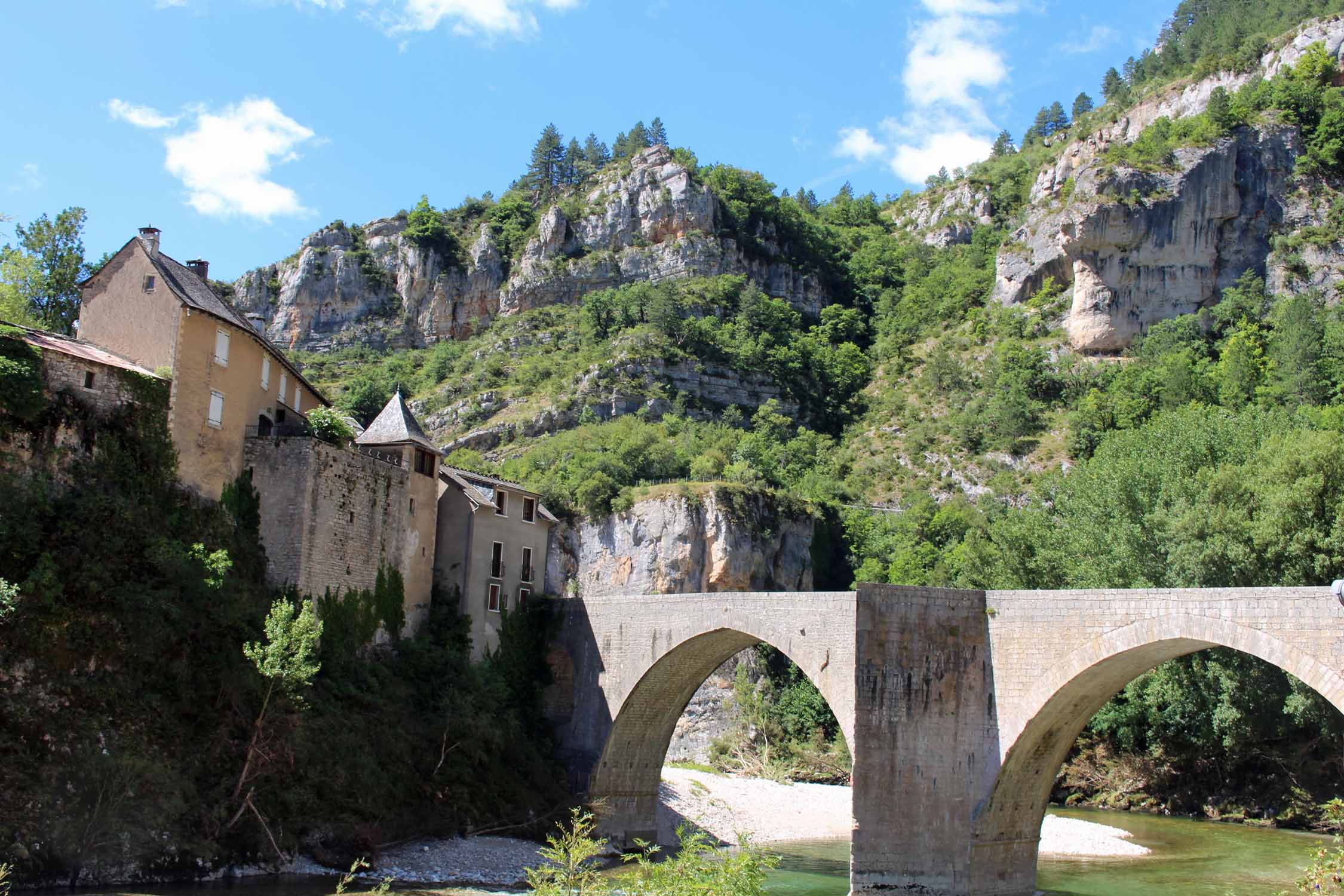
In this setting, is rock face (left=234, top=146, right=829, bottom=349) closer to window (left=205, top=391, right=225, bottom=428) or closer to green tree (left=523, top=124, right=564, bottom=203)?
green tree (left=523, top=124, right=564, bottom=203)

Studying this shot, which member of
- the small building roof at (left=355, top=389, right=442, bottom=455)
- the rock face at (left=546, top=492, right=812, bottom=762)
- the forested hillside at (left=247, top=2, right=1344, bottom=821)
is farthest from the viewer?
the rock face at (left=546, top=492, right=812, bottom=762)

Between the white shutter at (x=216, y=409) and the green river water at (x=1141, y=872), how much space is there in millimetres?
12318

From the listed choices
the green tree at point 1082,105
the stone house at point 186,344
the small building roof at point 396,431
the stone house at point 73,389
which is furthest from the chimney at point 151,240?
the green tree at point 1082,105

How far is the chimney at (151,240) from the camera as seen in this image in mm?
31936

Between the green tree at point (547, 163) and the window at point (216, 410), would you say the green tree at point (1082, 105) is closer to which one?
the green tree at point (547, 163)

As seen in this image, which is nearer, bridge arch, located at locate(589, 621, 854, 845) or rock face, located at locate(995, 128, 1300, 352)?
bridge arch, located at locate(589, 621, 854, 845)

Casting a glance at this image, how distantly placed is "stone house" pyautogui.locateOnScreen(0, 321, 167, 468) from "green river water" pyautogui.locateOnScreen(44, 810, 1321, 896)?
10172 mm

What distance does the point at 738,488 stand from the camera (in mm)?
60188

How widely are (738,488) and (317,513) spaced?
3070 centimetres

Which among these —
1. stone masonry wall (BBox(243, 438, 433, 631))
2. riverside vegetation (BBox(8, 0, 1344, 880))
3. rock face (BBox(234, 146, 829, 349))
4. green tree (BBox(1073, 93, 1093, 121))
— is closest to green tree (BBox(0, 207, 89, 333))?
riverside vegetation (BBox(8, 0, 1344, 880))

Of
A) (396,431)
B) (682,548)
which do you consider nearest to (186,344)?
(396,431)

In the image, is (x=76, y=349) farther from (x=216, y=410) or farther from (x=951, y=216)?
(x=951, y=216)

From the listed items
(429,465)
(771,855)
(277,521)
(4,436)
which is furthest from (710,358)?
(771,855)

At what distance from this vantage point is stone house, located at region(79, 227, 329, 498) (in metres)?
30.7
